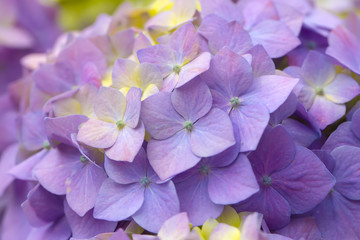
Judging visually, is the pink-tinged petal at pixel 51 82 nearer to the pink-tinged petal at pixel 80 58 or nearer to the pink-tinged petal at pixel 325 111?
the pink-tinged petal at pixel 80 58

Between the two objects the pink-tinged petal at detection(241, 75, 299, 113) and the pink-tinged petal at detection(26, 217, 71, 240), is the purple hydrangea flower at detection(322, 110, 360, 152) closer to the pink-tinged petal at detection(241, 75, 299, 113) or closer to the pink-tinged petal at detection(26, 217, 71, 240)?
the pink-tinged petal at detection(241, 75, 299, 113)

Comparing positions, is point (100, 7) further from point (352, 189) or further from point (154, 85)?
point (352, 189)

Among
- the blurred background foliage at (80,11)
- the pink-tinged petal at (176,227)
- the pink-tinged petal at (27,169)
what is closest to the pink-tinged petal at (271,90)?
the pink-tinged petal at (176,227)

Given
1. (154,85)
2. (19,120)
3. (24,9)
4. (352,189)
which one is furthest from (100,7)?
(352,189)

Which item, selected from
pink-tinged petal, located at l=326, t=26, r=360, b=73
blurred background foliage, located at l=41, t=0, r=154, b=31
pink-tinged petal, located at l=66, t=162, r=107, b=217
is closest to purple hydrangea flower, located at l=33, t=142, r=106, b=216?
pink-tinged petal, located at l=66, t=162, r=107, b=217

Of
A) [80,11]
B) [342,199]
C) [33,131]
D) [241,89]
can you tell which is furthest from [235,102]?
[80,11]
